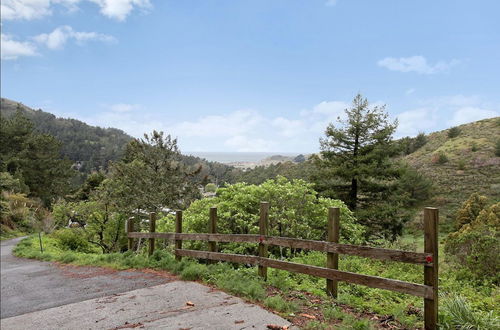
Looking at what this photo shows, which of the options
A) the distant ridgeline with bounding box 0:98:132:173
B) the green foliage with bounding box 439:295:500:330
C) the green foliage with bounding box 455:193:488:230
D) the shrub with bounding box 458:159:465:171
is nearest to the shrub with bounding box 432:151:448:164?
the shrub with bounding box 458:159:465:171

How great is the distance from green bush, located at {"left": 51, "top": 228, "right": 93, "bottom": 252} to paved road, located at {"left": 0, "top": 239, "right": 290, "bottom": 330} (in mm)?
15417

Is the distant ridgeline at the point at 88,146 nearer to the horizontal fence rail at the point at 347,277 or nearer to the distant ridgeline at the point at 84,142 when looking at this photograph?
the distant ridgeline at the point at 84,142

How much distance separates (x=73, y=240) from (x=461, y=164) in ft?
165

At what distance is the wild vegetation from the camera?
627cm

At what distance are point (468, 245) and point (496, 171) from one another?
42441mm

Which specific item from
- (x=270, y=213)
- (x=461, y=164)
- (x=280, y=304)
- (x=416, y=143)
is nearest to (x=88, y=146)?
(x=416, y=143)

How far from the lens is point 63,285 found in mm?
9406

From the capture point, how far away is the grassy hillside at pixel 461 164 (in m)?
44.0

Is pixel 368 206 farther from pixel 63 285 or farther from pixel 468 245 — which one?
pixel 63 285

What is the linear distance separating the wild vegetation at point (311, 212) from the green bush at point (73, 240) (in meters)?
0.09

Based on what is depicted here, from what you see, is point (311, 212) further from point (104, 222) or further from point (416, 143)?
point (416, 143)

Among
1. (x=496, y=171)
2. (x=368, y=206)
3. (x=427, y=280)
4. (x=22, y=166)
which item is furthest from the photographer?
(x=22, y=166)

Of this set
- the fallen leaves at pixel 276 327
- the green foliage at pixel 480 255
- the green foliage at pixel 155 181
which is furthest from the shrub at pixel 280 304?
the green foliage at pixel 155 181

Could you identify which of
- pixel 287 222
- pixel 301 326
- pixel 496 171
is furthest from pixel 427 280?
pixel 496 171
